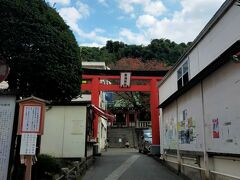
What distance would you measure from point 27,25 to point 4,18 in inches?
23.9

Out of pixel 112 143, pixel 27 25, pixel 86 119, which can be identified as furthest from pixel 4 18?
pixel 112 143

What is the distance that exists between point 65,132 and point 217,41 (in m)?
9.61

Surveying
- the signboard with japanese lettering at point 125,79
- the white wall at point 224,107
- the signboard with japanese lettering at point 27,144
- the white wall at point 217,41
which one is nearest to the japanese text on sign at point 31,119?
the signboard with japanese lettering at point 27,144

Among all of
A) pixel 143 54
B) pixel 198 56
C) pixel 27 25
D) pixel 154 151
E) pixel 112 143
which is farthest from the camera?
pixel 143 54

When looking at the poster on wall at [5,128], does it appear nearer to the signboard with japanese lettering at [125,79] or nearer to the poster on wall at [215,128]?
the poster on wall at [215,128]

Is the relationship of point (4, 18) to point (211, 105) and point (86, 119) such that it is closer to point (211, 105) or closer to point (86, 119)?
point (211, 105)

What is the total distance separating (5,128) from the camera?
6875 millimetres

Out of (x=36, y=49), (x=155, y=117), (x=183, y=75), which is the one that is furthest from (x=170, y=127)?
(x=36, y=49)

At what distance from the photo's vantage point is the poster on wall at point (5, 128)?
6688mm

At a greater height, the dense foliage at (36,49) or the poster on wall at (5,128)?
the dense foliage at (36,49)

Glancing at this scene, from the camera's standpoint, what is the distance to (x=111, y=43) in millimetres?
64000

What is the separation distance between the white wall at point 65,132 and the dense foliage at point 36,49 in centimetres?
666

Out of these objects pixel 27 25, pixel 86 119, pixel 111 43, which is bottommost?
pixel 86 119

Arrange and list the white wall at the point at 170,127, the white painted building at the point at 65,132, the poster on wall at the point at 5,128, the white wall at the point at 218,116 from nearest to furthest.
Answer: the poster on wall at the point at 5,128
the white wall at the point at 218,116
the white wall at the point at 170,127
the white painted building at the point at 65,132
